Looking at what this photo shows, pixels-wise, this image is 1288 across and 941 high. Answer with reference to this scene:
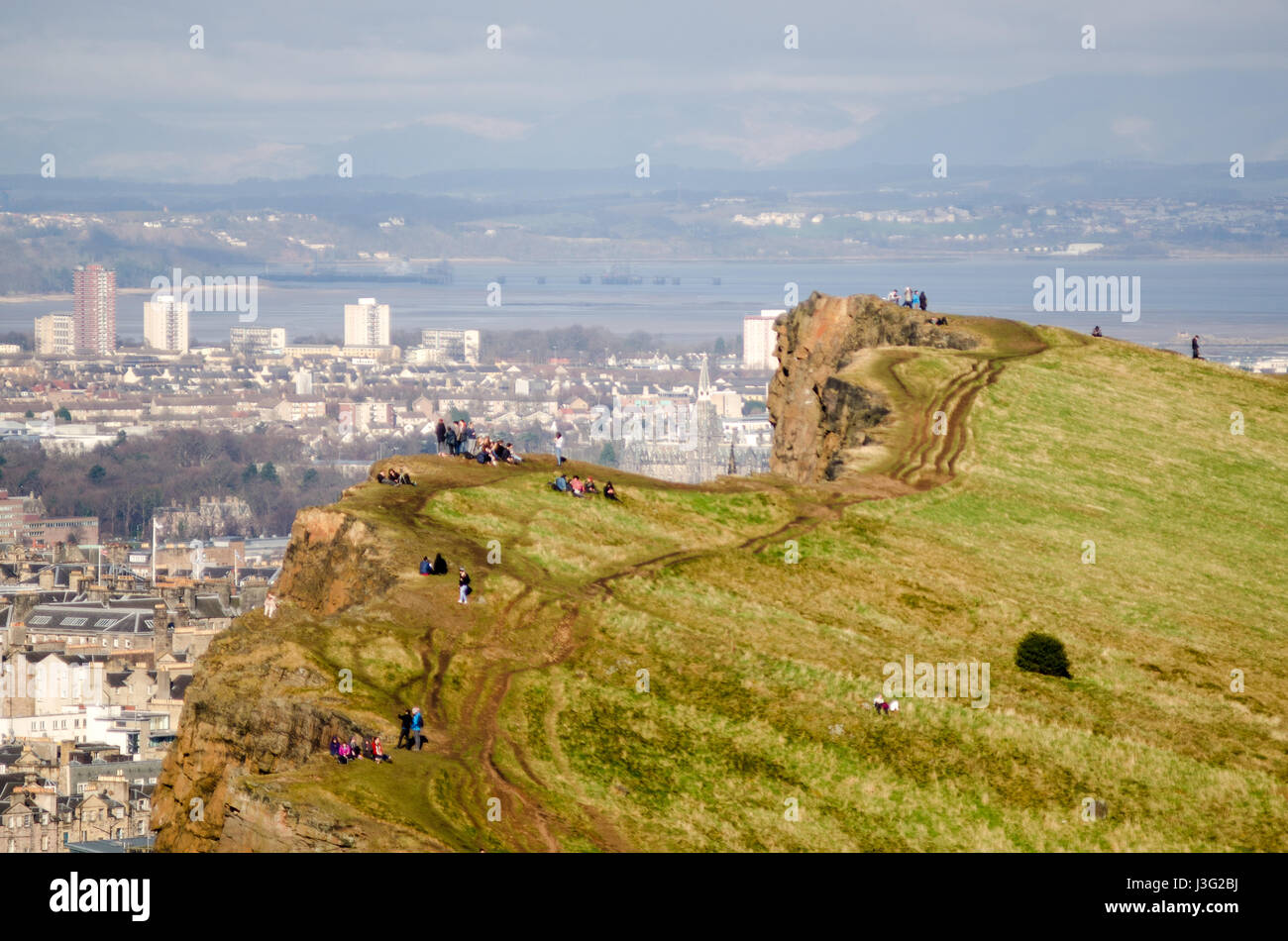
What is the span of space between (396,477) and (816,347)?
33775 millimetres

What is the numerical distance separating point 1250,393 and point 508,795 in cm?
6112

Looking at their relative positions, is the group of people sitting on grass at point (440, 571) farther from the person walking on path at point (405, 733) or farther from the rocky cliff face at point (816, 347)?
the rocky cliff face at point (816, 347)

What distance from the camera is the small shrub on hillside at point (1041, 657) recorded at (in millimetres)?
54281

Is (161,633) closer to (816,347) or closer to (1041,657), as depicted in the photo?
(816,347)

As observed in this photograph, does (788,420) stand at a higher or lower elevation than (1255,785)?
higher

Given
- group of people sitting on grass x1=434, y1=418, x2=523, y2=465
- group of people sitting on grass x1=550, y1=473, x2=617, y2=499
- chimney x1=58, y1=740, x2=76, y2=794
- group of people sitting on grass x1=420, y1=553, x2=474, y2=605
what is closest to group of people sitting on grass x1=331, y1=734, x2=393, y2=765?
group of people sitting on grass x1=420, y1=553, x2=474, y2=605

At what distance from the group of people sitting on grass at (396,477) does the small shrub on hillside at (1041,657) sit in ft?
78.0

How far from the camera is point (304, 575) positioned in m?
56.0

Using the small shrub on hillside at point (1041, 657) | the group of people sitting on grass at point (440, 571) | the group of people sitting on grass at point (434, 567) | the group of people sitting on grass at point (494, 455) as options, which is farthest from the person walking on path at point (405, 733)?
the group of people sitting on grass at point (494, 455)

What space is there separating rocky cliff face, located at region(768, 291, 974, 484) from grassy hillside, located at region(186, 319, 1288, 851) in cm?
1271

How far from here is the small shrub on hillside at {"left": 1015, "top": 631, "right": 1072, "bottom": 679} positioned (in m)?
54.3
